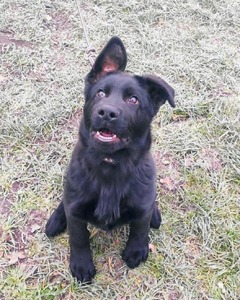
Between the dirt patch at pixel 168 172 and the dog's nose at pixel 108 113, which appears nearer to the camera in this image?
the dog's nose at pixel 108 113

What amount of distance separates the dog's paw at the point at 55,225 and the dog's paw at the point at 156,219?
640 mm

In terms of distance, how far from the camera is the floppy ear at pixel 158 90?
2586 millimetres

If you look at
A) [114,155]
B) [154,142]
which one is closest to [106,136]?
[114,155]

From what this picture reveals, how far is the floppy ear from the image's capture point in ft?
8.48

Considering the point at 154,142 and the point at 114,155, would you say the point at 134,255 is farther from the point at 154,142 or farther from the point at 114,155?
the point at 154,142

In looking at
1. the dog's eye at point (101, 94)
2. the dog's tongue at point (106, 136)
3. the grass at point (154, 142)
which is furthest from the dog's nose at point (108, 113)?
the grass at point (154, 142)

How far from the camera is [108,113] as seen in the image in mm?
2375

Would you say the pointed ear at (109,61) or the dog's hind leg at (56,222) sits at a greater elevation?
the pointed ear at (109,61)

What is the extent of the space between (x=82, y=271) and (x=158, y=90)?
1299 millimetres

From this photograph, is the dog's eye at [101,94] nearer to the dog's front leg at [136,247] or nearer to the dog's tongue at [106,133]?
the dog's tongue at [106,133]

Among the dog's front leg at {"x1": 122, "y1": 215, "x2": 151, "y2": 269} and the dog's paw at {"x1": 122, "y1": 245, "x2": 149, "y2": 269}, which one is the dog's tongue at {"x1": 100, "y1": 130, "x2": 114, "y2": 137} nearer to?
the dog's front leg at {"x1": 122, "y1": 215, "x2": 151, "y2": 269}

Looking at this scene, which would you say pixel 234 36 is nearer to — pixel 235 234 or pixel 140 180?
pixel 235 234

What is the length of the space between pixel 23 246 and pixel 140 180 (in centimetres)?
108

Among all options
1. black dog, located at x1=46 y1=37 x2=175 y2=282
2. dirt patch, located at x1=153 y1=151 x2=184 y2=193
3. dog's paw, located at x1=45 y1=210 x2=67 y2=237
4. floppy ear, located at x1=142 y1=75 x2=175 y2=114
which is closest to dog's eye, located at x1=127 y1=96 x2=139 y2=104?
black dog, located at x1=46 y1=37 x2=175 y2=282
